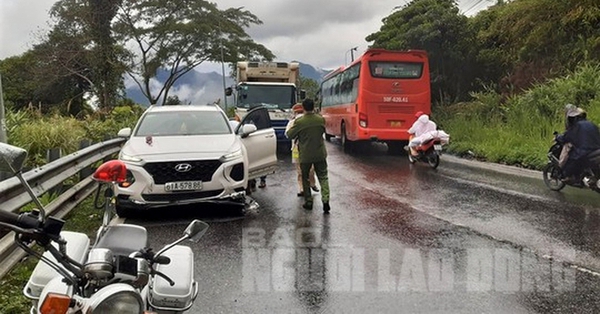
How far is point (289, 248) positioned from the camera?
21.0 ft

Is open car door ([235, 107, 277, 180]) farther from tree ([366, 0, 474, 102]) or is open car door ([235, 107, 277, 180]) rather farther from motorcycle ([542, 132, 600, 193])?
tree ([366, 0, 474, 102])

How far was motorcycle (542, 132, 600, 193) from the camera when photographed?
31.6ft

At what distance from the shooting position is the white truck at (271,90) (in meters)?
19.0

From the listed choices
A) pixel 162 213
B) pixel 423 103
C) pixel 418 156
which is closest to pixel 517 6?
pixel 423 103

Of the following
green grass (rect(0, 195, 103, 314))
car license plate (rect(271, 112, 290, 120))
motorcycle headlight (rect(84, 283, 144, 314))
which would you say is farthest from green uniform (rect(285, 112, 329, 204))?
car license plate (rect(271, 112, 290, 120))

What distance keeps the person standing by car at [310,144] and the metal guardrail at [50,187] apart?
313cm

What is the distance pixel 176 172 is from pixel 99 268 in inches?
215

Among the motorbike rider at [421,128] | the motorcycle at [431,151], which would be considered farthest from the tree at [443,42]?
the motorcycle at [431,151]

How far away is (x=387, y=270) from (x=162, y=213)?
419 centimetres

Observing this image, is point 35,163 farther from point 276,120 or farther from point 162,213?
point 276,120

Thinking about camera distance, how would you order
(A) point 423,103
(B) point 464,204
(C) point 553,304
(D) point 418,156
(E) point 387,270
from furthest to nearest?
(A) point 423,103 < (D) point 418,156 < (B) point 464,204 < (E) point 387,270 < (C) point 553,304

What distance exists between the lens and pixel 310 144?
8703 millimetres

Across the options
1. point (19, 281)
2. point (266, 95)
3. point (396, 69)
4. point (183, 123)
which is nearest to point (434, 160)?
point (396, 69)

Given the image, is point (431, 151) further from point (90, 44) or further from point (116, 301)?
point (90, 44)
